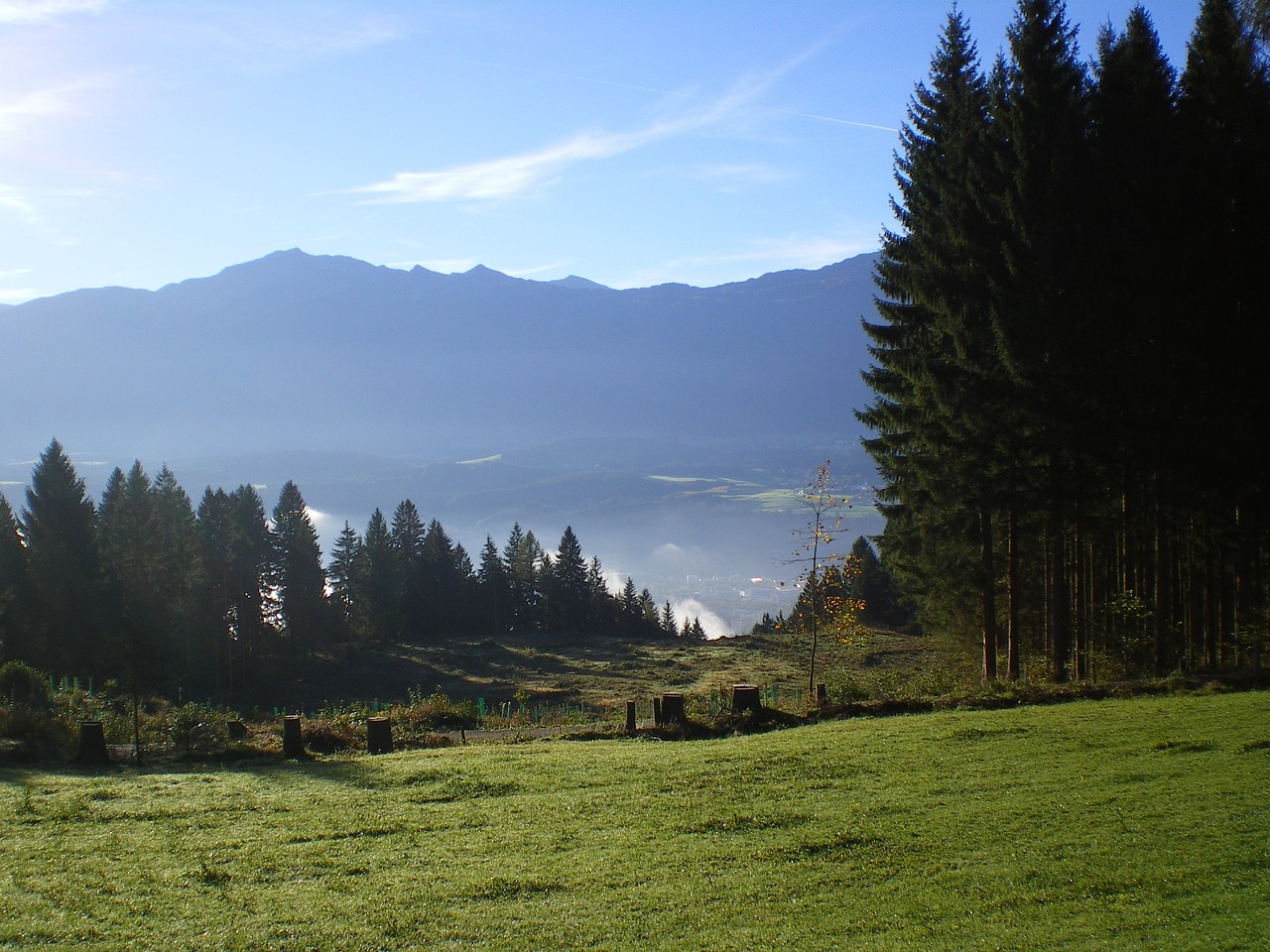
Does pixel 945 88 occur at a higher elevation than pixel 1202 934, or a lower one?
higher

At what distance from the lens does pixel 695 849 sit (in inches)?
302

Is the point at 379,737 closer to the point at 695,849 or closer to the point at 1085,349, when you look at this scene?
the point at 695,849

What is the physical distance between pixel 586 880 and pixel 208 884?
3.01 meters

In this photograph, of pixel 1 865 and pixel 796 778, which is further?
pixel 796 778

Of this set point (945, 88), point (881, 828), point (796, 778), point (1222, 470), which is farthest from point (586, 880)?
point (945, 88)

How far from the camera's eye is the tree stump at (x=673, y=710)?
14891 mm

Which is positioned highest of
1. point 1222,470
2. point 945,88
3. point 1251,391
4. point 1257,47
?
point 945,88

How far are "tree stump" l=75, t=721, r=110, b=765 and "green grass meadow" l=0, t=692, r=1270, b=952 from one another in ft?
3.88

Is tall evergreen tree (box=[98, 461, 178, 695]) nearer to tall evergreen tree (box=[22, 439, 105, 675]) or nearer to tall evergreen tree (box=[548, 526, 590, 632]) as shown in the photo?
tall evergreen tree (box=[22, 439, 105, 675])

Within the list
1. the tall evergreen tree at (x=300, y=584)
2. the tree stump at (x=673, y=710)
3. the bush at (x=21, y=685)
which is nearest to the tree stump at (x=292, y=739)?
the tree stump at (x=673, y=710)

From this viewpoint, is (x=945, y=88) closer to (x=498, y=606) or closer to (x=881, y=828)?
(x=881, y=828)

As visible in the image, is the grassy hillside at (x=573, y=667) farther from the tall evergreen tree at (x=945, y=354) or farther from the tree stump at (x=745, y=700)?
the tree stump at (x=745, y=700)

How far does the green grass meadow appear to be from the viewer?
5.89 metres

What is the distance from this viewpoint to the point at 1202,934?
209 inches
